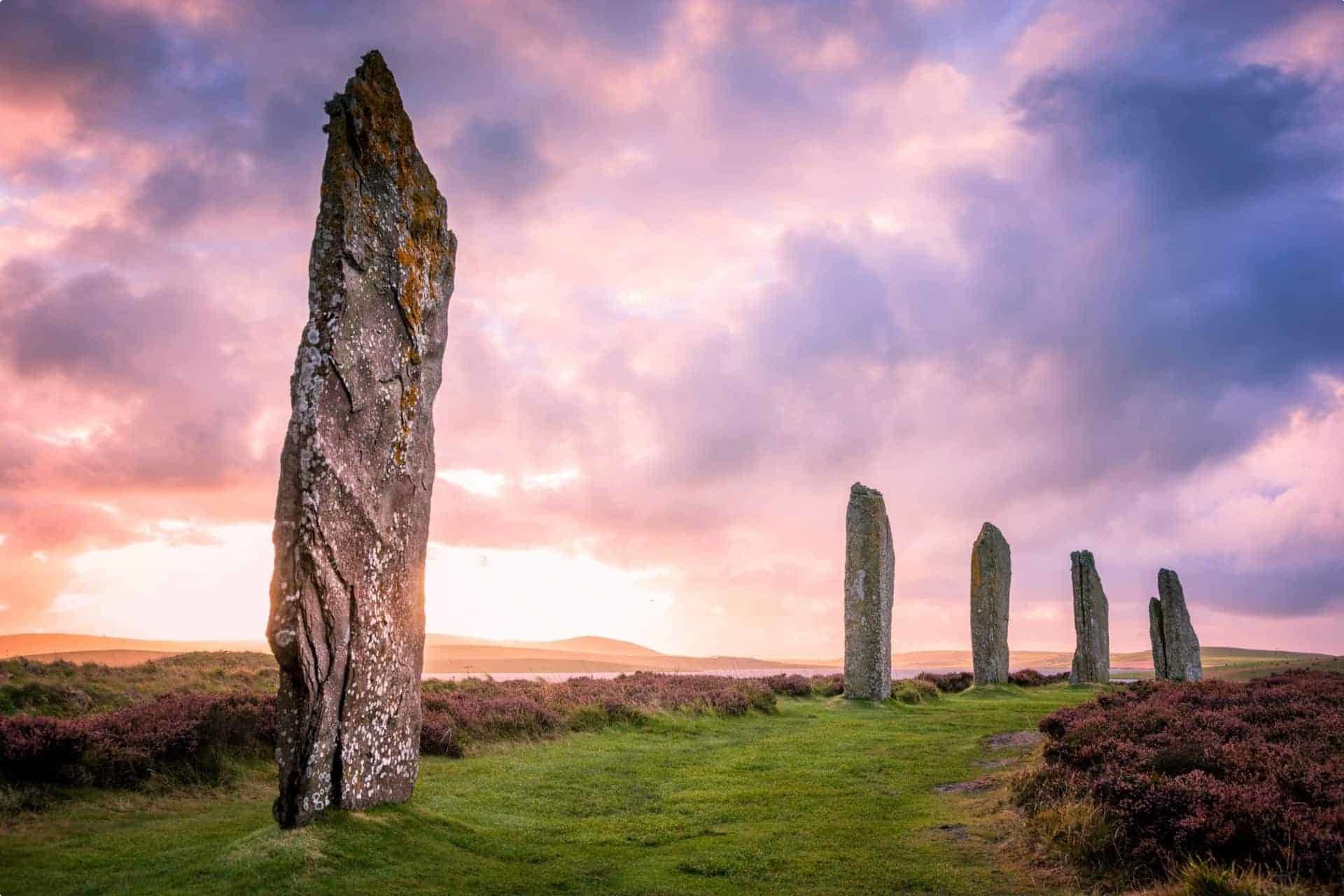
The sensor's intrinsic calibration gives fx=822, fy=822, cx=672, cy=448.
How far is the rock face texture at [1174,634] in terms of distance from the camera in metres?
29.4

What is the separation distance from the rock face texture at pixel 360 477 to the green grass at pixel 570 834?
2.58ft

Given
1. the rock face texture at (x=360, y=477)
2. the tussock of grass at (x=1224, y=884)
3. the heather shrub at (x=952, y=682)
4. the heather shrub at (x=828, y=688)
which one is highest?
the rock face texture at (x=360, y=477)

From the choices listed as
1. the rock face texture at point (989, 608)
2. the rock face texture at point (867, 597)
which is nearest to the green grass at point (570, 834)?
the rock face texture at point (867, 597)

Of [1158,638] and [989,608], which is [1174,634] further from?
[989,608]

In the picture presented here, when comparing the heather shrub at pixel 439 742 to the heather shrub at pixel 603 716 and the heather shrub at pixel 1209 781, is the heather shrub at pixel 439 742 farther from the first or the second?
the heather shrub at pixel 1209 781

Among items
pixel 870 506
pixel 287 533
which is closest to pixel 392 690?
pixel 287 533

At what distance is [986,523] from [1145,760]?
23.5 metres

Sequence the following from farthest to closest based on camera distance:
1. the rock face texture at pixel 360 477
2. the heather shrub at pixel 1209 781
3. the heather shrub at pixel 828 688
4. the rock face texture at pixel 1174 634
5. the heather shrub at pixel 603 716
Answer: the rock face texture at pixel 1174 634
the heather shrub at pixel 828 688
the heather shrub at pixel 603 716
the rock face texture at pixel 360 477
the heather shrub at pixel 1209 781

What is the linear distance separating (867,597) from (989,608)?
25.2 ft

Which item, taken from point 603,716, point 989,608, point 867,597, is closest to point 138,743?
point 603,716

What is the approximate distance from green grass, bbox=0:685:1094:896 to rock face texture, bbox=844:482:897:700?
9.13 m

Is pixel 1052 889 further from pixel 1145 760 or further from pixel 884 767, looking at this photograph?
pixel 884 767

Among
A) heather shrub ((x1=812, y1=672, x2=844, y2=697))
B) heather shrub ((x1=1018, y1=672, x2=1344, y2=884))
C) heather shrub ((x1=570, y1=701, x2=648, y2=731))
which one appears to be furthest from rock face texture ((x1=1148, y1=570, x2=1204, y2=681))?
heather shrub ((x1=570, y1=701, x2=648, y2=731))

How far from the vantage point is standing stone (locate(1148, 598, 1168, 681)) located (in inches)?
1169
